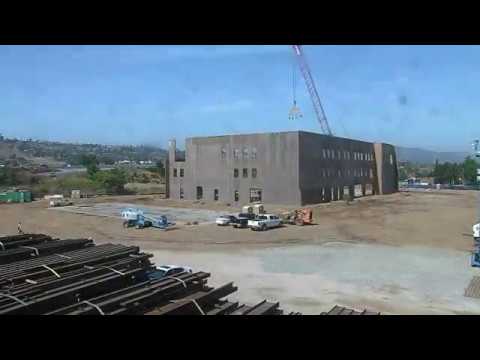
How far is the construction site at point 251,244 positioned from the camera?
713 centimetres

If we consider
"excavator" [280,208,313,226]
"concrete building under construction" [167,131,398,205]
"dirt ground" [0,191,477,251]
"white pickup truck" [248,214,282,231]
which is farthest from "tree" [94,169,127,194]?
"white pickup truck" [248,214,282,231]

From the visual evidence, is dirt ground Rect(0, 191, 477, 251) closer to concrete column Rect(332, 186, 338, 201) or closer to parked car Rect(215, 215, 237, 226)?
parked car Rect(215, 215, 237, 226)

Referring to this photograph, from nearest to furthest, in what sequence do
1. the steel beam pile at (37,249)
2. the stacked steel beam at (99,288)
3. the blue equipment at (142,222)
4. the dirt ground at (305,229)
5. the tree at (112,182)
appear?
1. the stacked steel beam at (99,288)
2. the steel beam pile at (37,249)
3. the dirt ground at (305,229)
4. the blue equipment at (142,222)
5. the tree at (112,182)

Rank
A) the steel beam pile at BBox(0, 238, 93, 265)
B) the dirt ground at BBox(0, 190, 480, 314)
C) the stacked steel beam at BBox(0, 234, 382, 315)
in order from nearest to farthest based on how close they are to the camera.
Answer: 1. the stacked steel beam at BBox(0, 234, 382, 315)
2. the steel beam pile at BBox(0, 238, 93, 265)
3. the dirt ground at BBox(0, 190, 480, 314)

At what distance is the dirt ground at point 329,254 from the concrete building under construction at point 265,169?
3.26 metres

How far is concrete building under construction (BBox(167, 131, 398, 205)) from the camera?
38281 millimetres

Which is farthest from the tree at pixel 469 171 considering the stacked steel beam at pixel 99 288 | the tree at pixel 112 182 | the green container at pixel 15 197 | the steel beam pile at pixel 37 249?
the stacked steel beam at pixel 99 288

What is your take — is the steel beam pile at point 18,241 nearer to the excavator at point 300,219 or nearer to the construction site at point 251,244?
the construction site at point 251,244

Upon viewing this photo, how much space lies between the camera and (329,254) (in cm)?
1936

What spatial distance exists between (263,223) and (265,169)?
1294 cm

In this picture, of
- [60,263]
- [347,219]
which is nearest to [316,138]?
[347,219]

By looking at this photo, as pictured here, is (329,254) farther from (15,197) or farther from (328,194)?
(15,197)

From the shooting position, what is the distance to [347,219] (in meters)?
32.2

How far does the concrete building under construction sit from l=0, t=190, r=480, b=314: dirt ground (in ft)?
10.7
